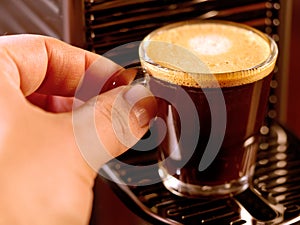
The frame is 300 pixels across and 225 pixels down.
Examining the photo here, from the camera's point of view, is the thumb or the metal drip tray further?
the metal drip tray

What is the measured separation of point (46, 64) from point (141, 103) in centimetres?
10

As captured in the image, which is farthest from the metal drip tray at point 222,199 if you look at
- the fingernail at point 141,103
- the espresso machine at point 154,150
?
the fingernail at point 141,103

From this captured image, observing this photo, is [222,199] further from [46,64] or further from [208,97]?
[46,64]

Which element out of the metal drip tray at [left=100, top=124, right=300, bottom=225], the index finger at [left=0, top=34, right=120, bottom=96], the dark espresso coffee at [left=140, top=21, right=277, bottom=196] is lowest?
the metal drip tray at [left=100, top=124, right=300, bottom=225]

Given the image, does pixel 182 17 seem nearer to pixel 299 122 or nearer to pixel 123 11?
pixel 123 11

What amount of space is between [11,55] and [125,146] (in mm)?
127

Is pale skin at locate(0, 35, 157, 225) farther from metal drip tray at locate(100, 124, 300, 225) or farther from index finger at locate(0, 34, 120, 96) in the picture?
metal drip tray at locate(100, 124, 300, 225)

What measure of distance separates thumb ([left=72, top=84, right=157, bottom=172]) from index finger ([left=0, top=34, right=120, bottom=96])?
0.20ft

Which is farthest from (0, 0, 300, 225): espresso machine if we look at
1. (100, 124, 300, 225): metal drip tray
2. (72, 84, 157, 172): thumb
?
(72, 84, 157, 172): thumb

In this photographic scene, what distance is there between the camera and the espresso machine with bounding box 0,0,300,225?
71 cm

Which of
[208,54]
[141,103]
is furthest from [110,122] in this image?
[208,54]

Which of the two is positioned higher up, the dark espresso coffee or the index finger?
the index finger

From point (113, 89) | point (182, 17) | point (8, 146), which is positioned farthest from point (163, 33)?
point (8, 146)

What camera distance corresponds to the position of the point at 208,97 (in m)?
0.67
